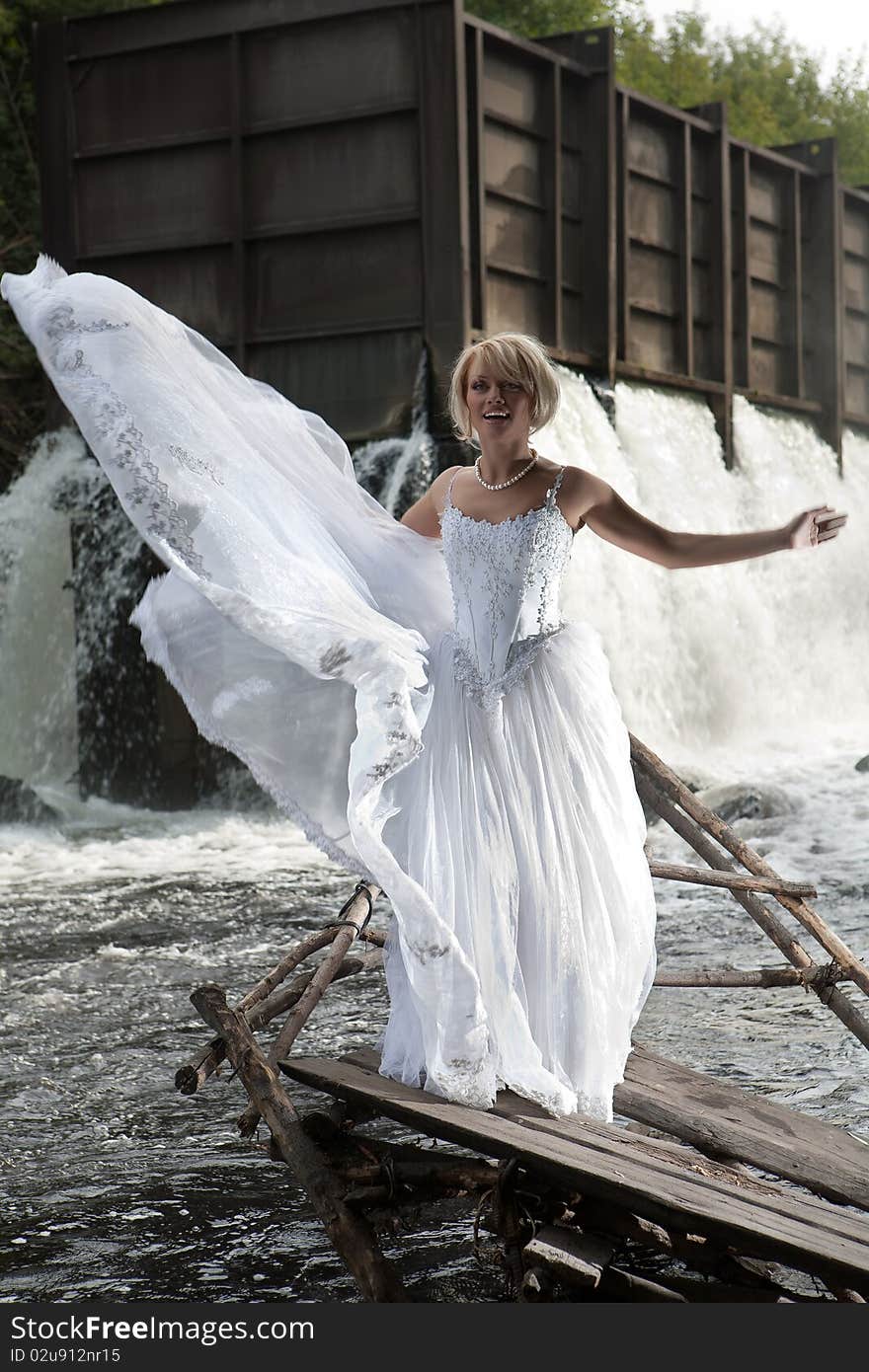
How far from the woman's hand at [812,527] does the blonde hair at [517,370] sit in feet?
1.74

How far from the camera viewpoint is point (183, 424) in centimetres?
317

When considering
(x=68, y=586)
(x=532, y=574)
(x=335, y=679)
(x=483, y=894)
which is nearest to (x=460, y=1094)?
(x=483, y=894)

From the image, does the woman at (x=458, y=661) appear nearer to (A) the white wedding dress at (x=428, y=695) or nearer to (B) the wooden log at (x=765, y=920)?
(A) the white wedding dress at (x=428, y=695)

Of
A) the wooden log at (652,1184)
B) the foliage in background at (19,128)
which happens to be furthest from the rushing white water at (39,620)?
the wooden log at (652,1184)

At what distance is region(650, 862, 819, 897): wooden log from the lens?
3.94 m

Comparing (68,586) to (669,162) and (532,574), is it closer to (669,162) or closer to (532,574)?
(669,162)

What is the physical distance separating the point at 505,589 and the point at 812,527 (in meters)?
0.63

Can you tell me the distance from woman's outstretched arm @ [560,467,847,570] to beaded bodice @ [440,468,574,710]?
0.05 m

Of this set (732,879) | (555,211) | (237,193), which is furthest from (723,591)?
(732,879)

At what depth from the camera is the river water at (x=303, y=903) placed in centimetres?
370

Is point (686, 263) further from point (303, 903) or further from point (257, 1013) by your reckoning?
point (257, 1013)

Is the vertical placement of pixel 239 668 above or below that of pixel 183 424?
below

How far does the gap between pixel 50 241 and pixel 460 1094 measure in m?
9.49

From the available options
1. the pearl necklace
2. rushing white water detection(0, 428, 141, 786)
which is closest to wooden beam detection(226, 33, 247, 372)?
rushing white water detection(0, 428, 141, 786)
